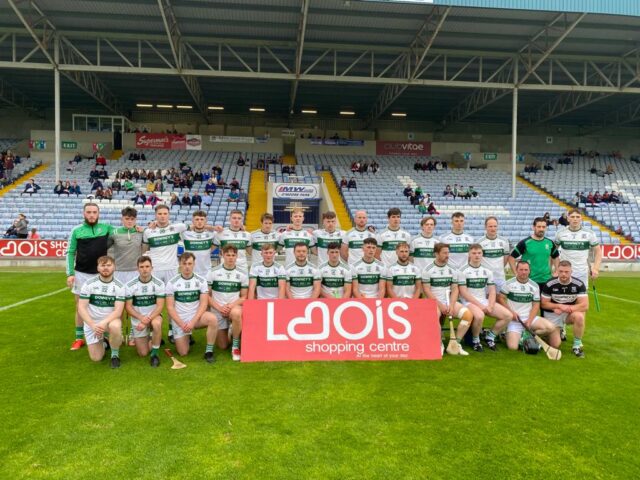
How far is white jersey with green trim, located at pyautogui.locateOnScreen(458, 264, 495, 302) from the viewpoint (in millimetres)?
7066

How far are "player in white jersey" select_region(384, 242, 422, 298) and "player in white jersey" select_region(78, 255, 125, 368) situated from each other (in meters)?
3.67

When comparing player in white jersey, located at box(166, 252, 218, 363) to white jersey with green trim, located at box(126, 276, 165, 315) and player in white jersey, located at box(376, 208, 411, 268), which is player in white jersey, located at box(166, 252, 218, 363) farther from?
player in white jersey, located at box(376, 208, 411, 268)

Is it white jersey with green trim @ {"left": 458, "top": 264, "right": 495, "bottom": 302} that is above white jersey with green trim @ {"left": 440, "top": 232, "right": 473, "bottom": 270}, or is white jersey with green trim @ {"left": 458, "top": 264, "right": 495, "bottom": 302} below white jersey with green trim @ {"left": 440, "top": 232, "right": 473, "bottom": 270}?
below

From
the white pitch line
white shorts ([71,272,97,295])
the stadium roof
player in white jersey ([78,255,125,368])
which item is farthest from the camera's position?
the stadium roof

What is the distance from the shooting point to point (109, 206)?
20812mm

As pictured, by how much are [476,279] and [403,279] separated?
1081 millimetres

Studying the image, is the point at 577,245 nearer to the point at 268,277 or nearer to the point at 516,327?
the point at 516,327

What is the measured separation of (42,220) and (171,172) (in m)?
7.02

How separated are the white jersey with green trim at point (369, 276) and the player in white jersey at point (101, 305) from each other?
324 centimetres

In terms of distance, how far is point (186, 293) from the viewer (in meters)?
6.32

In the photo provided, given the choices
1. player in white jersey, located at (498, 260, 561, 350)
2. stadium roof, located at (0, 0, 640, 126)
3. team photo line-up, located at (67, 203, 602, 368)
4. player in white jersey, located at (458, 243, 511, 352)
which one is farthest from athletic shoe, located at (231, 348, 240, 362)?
stadium roof, located at (0, 0, 640, 126)

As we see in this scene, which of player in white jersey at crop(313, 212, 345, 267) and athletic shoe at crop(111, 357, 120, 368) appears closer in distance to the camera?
athletic shoe at crop(111, 357, 120, 368)

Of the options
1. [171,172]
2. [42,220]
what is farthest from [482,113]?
[42,220]

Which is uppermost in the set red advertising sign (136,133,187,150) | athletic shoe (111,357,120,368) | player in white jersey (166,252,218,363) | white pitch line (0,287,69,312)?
red advertising sign (136,133,187,150)
